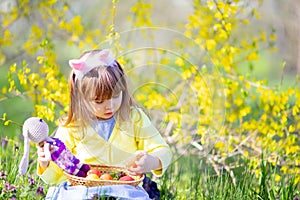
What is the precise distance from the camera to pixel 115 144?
8.25 feet

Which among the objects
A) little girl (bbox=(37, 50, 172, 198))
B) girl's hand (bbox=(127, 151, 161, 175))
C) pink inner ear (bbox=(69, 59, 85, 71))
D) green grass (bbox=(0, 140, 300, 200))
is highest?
pink inner ear (bbox=(69, 59, 85, 71))

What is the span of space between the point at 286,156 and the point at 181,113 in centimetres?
93

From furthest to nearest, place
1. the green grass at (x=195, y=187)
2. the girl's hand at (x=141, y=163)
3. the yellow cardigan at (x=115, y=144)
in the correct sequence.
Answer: the green grass at (x=195, y=187)
the yellow cardigan at (x=115, y=144)
the girl's hand at (x=141, y=163)

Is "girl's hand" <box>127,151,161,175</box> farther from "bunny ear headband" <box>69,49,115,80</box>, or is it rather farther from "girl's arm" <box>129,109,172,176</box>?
"bunny ear headband" <box>69,49,115,80</box>

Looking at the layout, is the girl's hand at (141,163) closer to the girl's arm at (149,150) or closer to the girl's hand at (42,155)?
the girl's arm at (149,150)

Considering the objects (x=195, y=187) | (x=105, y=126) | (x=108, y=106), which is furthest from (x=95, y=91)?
(x=195, y=187)

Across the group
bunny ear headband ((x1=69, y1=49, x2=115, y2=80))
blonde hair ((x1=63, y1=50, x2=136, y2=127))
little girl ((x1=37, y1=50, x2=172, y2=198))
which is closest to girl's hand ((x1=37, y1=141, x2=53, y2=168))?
little girl ((x1=37, y1=50, x2=172, y2=198))

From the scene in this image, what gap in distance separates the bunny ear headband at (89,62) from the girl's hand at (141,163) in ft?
1.15

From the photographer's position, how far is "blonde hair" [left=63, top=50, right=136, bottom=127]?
7.86ft

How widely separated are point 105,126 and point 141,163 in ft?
0.79

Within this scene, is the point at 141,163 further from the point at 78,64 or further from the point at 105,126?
the point at 78,64

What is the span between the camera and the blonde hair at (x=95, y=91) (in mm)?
2395

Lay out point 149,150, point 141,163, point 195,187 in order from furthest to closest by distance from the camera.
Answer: point 195,187 < point 149,150 < point 141,163

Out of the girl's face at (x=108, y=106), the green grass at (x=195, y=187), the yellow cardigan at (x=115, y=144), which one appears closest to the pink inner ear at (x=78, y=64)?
the girl's face at (x=108, y=106)
